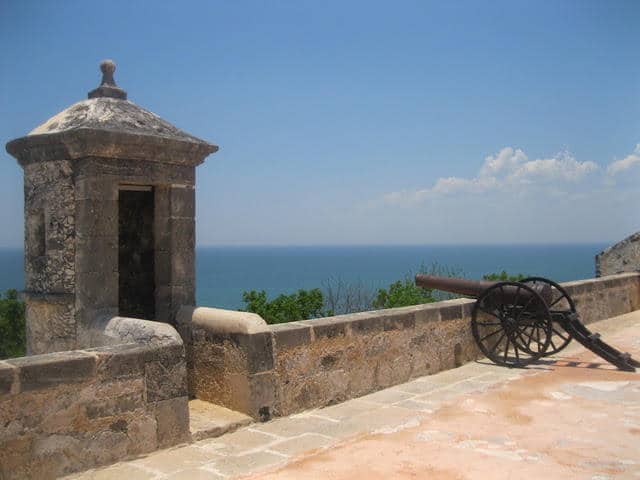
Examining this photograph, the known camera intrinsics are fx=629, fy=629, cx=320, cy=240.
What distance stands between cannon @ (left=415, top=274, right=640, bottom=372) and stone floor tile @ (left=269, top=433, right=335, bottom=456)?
3.26 meters

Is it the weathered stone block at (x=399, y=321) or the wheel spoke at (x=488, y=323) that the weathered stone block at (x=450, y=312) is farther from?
the weathered stone block at (x=399, y=321)

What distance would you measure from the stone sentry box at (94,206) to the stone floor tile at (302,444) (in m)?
1.83

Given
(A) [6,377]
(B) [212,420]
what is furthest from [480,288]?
(A) [6,377]

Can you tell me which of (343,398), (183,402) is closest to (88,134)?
(183,402)

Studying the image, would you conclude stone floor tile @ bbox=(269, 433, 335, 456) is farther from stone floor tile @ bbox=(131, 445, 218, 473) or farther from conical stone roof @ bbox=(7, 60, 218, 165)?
conical stone roof @ bbox=(7, 60, 218, 165)

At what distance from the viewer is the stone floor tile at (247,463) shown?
3887mm

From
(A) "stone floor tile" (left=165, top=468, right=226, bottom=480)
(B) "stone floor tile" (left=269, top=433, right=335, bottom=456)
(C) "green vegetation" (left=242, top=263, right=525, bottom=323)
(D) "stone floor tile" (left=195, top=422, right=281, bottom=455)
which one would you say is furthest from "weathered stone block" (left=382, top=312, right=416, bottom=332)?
(C) "green vegetation" (left=242, top=263, right=525, bottom=323)

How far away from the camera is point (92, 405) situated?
12.9 feet

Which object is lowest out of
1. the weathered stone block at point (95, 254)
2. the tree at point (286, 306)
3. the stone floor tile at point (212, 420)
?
the stone floor tile at point (212, 420)

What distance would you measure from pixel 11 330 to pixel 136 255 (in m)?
5.56

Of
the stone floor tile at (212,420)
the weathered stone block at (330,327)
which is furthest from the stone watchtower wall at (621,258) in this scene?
the stone floor tile at (212,420)

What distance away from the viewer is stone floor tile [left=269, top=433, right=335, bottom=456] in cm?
427

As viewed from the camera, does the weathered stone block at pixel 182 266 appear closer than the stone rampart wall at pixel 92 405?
No

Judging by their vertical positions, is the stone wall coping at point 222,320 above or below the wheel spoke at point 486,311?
above
